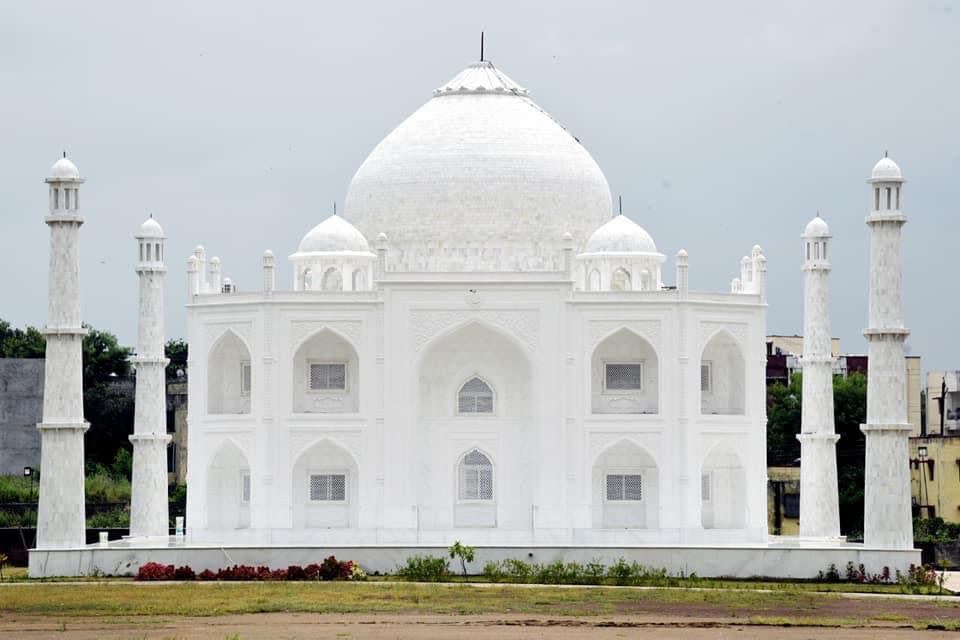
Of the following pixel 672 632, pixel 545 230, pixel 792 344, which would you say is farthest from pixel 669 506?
pixel 792 344

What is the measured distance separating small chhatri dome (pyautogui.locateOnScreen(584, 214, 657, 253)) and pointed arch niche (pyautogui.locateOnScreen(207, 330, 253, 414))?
6.92 m

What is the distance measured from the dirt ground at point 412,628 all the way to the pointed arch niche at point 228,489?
1253cm

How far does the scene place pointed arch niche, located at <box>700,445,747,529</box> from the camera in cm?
4738

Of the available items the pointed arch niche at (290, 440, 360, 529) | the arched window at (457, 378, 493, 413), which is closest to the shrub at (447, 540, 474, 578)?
the pointed arch niche at (290, 440, 360, 529)

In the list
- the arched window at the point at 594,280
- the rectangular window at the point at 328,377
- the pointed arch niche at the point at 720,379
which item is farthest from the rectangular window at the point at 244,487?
the pointed arch niche at the point at 720,379

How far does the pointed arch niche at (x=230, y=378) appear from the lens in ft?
157

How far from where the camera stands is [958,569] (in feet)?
159

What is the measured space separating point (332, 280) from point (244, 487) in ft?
14.1

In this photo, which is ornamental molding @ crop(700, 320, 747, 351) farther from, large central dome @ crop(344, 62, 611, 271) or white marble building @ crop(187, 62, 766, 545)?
large central dome @ crop(344, 62, 611, 271)

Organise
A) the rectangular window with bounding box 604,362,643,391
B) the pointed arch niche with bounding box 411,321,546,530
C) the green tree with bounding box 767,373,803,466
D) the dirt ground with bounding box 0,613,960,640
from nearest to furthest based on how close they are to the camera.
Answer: the dirt ground with bounding box 0,613,960,640 → the pointed arch niche with bounding box 411,321,546,530 → the rectangular window with bounding box 604,362,643,391 → the green tree with bounding box 767,373,803,466

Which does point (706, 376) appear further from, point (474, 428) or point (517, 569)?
point (517, 569)

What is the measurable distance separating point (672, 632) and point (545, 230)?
17169 mm

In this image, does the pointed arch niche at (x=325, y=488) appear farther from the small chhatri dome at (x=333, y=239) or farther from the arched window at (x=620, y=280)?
the arched window at (x=620, y=280)

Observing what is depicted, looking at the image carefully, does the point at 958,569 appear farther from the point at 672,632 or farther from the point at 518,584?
the point at 672,632
